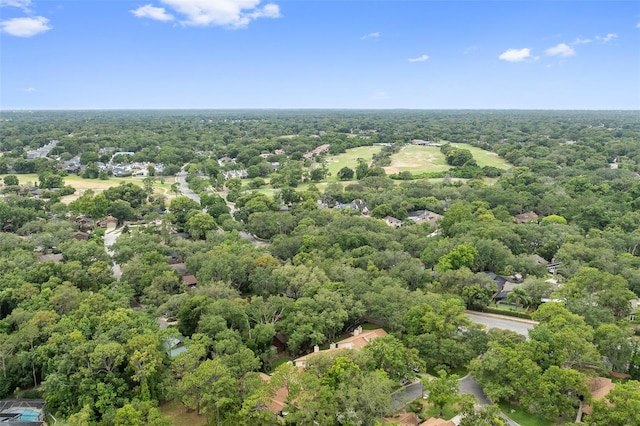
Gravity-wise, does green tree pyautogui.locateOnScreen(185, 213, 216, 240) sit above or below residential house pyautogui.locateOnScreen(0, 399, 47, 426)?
above

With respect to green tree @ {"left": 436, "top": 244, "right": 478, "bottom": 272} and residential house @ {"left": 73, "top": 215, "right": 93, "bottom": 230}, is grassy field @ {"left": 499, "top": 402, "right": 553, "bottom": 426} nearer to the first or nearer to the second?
green tree @ {"left": 436, "top": 244, "right": 478, "bottom": 272}

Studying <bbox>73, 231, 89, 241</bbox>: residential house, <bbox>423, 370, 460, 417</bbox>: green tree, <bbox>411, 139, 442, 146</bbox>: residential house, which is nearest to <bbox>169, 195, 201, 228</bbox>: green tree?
<bbox>73, 231, 89, 241</bbox>: residential house

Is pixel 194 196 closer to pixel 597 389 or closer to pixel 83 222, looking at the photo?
pixel 83 222

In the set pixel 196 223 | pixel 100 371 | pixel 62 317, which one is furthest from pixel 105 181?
pixel 100 371

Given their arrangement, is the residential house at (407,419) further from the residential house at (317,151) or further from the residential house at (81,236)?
the residential house at (317,151)

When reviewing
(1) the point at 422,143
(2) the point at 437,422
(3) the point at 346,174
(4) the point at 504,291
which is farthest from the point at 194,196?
(1) the point at 422,143

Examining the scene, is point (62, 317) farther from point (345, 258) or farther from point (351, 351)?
point (345, 258)
